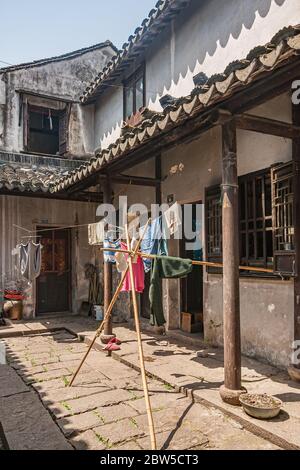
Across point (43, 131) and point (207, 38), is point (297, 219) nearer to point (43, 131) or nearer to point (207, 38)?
point (207, 38)

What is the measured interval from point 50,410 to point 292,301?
A: 360 centimetres

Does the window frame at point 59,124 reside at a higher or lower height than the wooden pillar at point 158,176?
higher

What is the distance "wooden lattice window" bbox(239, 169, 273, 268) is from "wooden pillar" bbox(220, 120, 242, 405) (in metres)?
1.49

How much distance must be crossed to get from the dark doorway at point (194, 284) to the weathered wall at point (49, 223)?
4235 mm

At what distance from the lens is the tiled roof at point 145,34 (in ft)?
24.4

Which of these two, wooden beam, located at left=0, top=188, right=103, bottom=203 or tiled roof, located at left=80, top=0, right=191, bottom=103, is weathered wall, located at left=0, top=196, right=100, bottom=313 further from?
tiled roof, located at left=80, top=0, right=191, bottom=103

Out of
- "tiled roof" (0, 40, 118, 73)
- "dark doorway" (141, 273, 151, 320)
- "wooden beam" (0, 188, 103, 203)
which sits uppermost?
"tiled roof" (0, 40, 118, 73)

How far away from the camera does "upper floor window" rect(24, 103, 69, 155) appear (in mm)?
12305

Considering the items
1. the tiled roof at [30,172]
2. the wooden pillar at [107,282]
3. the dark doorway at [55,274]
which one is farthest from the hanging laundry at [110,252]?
the dark doorway at [55,274]

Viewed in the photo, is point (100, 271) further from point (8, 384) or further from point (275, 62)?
point (275, 62)

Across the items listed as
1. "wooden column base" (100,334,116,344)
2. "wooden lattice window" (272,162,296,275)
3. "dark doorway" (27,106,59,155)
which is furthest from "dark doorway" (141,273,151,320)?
"dark doorway" (27,106,59,155)

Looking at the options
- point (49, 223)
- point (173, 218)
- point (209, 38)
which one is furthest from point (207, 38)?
point (49, 223)

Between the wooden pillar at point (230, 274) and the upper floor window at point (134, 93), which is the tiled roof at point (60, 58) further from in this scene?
the wooden pillar at point (230, 274)

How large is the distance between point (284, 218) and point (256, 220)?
71 centimetres
